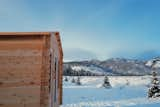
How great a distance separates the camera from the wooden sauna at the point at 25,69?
8914mm

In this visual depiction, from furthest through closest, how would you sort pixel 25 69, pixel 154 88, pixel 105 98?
pixel 154 88
pixel 105 98
pixel 25 69

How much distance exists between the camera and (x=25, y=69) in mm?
9023

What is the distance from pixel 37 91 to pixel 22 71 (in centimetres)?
75

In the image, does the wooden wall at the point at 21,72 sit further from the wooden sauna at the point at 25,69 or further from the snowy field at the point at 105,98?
the snowy field at the point at 105,98

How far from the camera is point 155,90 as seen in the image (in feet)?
93.7

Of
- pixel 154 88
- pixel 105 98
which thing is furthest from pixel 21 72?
pixel 154 88

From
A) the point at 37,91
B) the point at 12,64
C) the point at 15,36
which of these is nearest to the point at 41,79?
the point at 37,91

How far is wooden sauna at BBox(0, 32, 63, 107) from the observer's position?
29.2 feet

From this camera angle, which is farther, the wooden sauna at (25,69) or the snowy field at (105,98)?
the snowy field at (105,98)

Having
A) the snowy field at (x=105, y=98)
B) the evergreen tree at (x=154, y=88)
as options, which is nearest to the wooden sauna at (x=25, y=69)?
the snowy field at (x=105, y=98)

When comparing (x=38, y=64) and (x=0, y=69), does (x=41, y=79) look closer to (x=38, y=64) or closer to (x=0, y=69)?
(x=38, y=64)

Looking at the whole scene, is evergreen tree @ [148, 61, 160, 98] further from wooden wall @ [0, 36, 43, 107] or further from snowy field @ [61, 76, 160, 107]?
wooden wall @ [0, 36, 43, 107]

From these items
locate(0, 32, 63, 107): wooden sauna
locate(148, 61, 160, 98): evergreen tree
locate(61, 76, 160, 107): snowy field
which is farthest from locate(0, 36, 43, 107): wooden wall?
locate(148, 61, 160, 98): evergreen tree

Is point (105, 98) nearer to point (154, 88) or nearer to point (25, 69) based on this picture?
point (154, 88)
